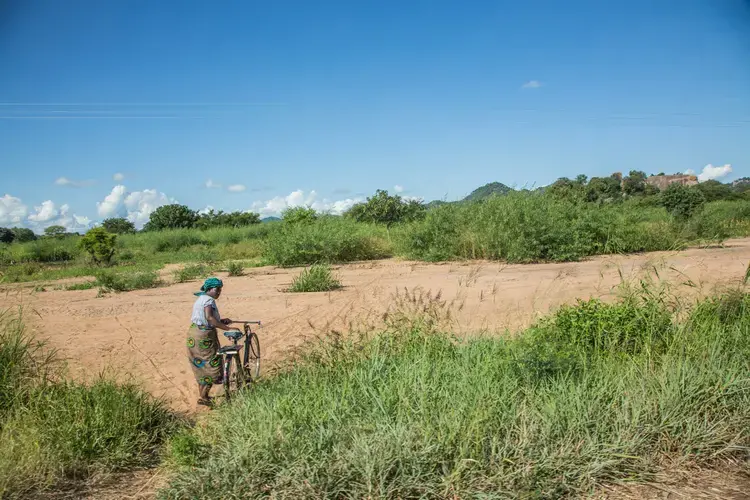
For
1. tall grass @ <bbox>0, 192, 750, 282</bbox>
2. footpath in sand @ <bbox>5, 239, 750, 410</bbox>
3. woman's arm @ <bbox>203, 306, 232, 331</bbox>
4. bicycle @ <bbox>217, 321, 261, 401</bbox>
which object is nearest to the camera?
bicycle @ <bbox>217, 321, 261, 401</bbox>

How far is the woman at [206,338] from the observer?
5852mm

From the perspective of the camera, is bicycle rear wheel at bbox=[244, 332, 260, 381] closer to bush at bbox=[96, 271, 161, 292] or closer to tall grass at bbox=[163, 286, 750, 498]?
tall grass at bbox=[163, 286, 750, 498]

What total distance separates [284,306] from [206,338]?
4.72 meters

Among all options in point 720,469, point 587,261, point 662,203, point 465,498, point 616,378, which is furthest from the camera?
point 662,203

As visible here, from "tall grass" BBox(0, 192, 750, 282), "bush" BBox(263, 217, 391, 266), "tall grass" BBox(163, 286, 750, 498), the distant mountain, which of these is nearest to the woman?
"tall grass" BBox(163, 286, 750, 498)

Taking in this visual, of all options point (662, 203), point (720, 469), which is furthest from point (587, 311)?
point (662, 203)

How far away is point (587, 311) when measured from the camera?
6.55 metres

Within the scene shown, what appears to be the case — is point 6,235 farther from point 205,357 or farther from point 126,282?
point 205,357

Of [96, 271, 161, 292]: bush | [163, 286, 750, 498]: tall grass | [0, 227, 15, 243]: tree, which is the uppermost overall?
[0, 227, 15, 243]: tree

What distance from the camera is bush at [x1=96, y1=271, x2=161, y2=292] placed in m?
13.4

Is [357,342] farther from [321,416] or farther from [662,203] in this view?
[662,203]

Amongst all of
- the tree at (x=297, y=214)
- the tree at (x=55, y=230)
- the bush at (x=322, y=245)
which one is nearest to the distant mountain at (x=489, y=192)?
the bush at (x=322, y=245)

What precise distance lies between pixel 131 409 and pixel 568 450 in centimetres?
357

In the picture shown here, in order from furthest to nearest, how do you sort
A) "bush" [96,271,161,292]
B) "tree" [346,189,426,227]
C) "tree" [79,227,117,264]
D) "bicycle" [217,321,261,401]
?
"tree" [346,189,426,227]
"tree" [79,227,117,264]
"bush" [96,271,161,292]
"bicycle" [217,321,261,401]
